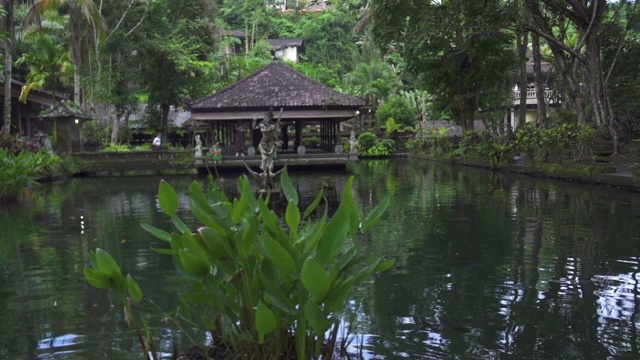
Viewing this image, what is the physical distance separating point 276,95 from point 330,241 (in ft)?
88.2

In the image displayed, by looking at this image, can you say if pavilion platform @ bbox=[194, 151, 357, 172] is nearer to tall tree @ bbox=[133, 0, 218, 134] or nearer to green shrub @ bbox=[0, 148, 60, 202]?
tall tree @ bbox=[133, 0, 218, 134]

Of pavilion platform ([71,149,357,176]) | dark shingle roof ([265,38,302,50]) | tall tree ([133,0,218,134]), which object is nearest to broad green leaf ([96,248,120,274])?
pavilion platform ([71,149,357,176])

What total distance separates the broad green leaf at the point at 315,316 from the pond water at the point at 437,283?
1.14 metres

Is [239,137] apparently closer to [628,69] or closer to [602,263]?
[628,69]

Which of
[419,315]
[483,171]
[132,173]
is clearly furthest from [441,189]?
[132,173]

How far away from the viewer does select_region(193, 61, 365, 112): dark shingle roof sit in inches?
1129

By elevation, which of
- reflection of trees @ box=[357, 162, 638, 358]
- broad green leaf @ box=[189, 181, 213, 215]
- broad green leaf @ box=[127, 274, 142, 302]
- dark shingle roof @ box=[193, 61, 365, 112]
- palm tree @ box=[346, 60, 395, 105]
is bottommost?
reflection of trees @ box=[357, 162, 638, 358]

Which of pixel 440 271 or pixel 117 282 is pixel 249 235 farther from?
pixel 440 271

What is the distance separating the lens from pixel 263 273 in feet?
10.3

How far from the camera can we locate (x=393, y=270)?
23.4 ft

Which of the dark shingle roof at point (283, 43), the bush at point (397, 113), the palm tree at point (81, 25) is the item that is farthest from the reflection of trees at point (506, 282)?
the dark shingle roof at point (283, 43)

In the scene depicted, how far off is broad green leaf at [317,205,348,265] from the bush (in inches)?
1694

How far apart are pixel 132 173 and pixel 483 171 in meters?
14.9

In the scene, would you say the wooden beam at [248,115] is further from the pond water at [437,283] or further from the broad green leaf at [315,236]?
the broad green leaf at [315,236]
